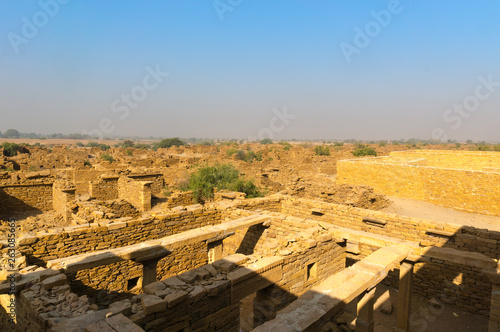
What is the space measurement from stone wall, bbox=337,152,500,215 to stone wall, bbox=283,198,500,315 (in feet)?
28.1

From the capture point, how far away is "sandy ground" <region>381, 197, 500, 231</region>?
12.5m

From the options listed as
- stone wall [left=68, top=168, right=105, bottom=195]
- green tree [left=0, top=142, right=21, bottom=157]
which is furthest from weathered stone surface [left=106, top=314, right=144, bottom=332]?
green tree [left=0, top=142, right=21, bottom=157]

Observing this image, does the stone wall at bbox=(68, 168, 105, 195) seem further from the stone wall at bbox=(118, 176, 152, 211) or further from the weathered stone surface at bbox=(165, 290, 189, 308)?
the weathered stone surface at bbox=(165, 290, 189, 308)

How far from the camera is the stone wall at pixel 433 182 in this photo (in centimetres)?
1411

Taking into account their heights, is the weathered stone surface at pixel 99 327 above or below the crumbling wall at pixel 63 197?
above

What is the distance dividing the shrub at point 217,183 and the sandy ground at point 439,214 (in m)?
6.97

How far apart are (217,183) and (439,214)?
36.8 ft

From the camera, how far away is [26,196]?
15430 mm

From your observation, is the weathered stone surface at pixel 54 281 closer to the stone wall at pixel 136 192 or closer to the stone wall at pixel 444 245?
the stone wall at pixel 444 245

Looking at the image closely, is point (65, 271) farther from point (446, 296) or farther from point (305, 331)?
point (446, 296)

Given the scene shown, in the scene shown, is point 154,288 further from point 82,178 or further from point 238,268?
point 82,178

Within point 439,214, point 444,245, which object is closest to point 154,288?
point 444,245

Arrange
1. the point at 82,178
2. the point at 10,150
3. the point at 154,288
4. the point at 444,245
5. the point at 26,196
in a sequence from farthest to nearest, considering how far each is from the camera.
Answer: the point at 10,150 < the point at 82,178 < the point at 26,196 < the point at 444,245 < the point at 154,288

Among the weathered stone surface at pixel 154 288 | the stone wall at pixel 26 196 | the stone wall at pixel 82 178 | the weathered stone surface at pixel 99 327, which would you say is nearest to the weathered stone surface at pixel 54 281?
the weathered stone surface at pixel 154 288
